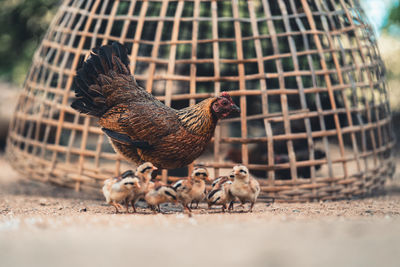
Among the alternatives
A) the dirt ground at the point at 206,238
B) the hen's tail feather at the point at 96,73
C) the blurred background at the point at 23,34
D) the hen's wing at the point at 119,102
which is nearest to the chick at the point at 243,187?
the dirt ground at the point at 206,238

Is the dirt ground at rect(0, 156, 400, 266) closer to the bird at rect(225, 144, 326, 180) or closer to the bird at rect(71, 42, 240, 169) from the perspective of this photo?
the bird at rect(71, 42, 240, 169)

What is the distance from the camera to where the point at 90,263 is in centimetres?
248

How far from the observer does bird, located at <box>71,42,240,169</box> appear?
169 inches

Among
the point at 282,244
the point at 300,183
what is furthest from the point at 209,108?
the point at 282,244

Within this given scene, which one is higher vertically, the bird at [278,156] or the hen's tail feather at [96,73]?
the hen's tail feather at [96,73]

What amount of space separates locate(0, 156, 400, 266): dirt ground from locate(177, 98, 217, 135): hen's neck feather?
0.80m

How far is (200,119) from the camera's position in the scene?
4305 mm

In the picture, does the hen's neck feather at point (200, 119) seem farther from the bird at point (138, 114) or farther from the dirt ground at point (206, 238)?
the dirt ground at point (206, 238)

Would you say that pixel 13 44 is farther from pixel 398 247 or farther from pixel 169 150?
pixel 398 247

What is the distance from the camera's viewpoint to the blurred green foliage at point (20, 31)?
10.6 metres

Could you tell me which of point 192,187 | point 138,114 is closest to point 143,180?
point 192,187

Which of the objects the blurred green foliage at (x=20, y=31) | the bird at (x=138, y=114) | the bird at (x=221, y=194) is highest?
the blurred green foliage at (x=20, y=31)

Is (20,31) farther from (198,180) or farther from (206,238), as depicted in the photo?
(206,238)

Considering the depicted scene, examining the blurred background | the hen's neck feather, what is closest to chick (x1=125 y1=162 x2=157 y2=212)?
the hen's neck feather
